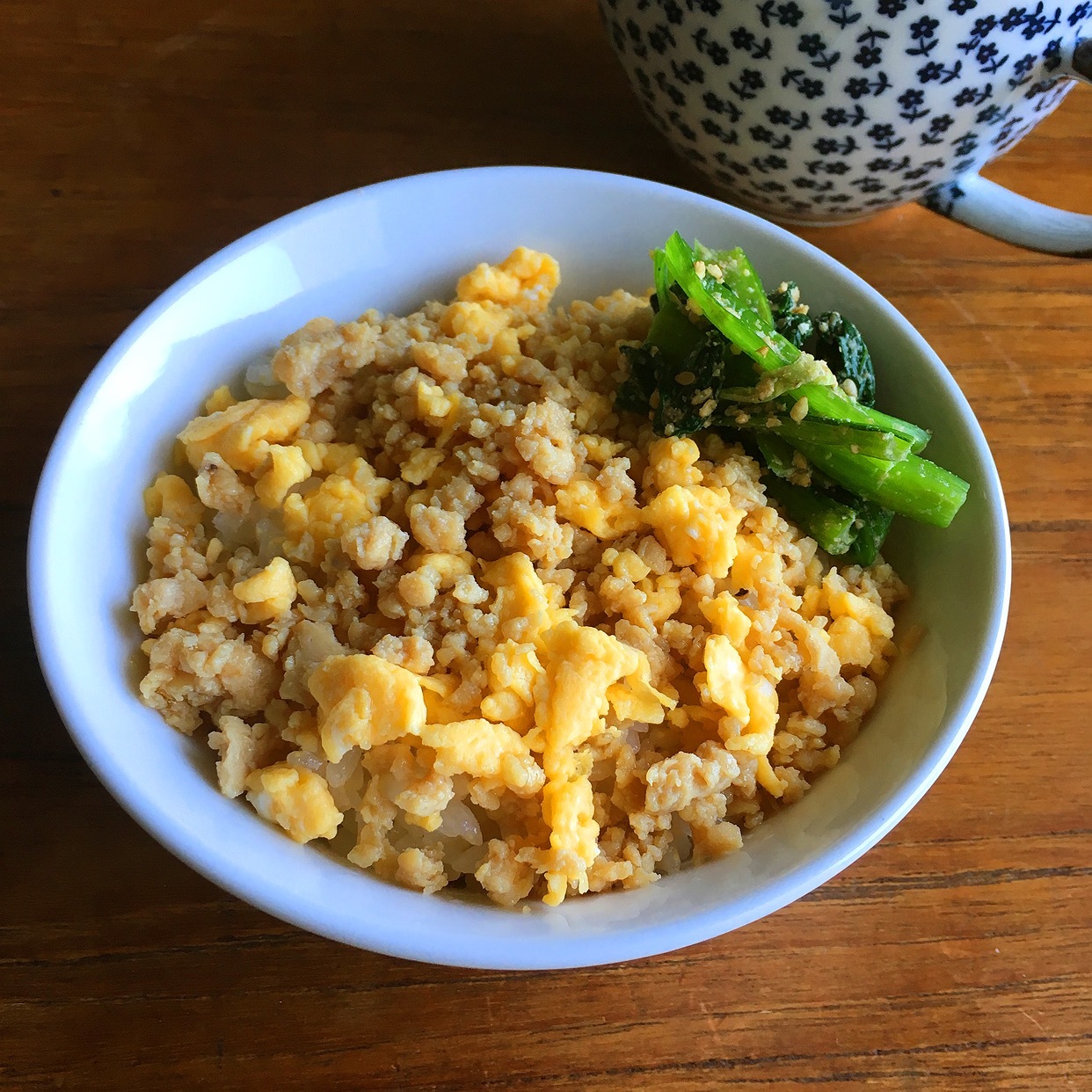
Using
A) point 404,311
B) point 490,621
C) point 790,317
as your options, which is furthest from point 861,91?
point 490,621

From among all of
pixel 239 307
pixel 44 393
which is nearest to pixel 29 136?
pixel 44 393

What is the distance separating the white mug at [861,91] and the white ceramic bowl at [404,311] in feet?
0.51

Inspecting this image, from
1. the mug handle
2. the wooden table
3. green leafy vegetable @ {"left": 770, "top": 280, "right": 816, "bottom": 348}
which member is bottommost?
the wooden table

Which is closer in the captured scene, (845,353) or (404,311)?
(845,353)

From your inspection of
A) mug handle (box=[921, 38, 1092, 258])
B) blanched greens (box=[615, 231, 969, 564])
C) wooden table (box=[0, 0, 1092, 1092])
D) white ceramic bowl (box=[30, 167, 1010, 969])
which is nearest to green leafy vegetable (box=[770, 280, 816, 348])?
blanched greens (box=[615, 231, 969, 564])

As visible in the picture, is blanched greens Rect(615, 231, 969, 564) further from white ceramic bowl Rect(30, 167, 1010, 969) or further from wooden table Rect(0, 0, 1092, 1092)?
wooden table Rect(0, 0, 1092, 1092)

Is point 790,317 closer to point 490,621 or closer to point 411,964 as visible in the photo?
point 490,621

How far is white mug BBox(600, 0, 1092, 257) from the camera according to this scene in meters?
1.33

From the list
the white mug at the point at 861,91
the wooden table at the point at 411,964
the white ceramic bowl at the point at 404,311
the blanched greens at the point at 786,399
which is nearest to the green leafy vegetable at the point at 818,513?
the blanched greens at the point at 786,399

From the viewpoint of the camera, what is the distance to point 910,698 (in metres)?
1.25

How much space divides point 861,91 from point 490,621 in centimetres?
96

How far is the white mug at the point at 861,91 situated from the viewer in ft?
4.35

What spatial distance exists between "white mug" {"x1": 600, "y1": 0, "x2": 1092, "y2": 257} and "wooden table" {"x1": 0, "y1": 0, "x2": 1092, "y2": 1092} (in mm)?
279

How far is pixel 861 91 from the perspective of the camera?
140cm
